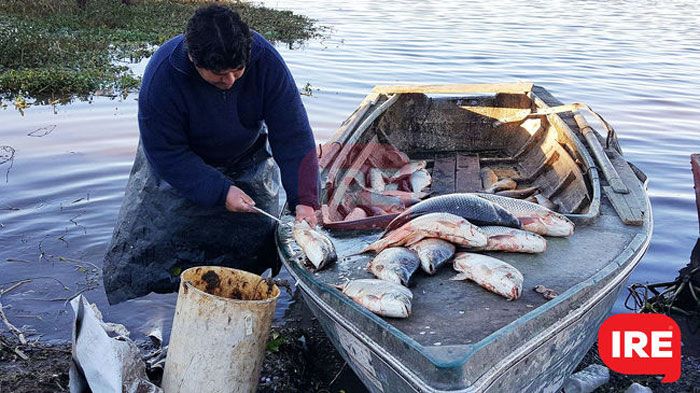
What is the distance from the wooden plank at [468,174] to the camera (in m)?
7.23

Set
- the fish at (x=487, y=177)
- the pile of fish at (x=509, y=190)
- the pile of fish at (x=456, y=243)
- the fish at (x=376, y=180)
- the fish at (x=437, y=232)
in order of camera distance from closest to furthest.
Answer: the pile of fish at (x=456, y=243) < the fish at (x=437, y=232) < the pile of fish at (x=509, y=190) < the fish at (x=376, y=180) < the fish at (x=487, y=177)

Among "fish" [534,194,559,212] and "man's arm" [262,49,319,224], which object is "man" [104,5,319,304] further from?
"fish" [534,194,559,212]

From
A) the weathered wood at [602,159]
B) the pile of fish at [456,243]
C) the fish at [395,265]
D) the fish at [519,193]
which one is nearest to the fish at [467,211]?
the pile of fish at [456,243]

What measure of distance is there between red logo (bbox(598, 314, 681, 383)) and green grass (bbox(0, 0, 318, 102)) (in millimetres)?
9728

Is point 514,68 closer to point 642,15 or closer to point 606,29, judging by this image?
point 606,29

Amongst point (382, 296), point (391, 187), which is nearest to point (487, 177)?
point (391, 187)

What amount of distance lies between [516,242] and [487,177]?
340 centimetres

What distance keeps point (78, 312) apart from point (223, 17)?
1.75m

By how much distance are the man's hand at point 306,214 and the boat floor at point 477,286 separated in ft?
0.60

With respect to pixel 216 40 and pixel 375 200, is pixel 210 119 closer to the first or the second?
pixel 216 40

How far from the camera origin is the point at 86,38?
620 inches

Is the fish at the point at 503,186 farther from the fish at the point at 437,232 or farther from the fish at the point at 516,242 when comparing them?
the fish at the point at 437,232

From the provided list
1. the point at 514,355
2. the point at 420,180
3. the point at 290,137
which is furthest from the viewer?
the point at 420,180

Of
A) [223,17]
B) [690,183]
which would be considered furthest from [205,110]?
[690,183]
